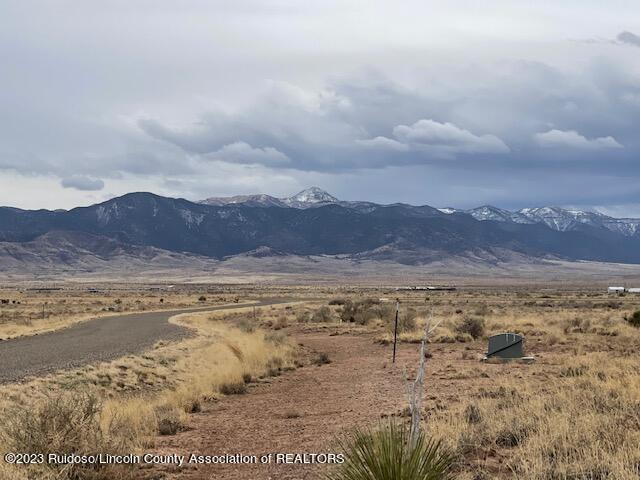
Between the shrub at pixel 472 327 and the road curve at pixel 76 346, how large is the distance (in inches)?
572

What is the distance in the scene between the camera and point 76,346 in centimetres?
2753

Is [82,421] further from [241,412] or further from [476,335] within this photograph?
[476,335]

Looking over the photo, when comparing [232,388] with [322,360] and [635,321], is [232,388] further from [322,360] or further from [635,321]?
[635,321]

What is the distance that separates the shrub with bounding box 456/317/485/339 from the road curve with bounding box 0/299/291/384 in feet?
47.7

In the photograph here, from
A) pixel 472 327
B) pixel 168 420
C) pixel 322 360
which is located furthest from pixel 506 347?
pixel 168 420

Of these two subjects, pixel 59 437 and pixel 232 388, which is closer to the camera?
pixel 59 437

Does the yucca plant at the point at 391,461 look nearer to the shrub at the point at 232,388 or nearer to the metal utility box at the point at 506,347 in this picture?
the shrub at the point at 232,388

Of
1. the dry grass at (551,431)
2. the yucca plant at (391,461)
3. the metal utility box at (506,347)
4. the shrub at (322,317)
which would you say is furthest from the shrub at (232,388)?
the shrub at (322,317)

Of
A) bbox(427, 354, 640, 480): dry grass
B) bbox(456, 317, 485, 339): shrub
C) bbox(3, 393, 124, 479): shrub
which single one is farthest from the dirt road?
bbox(456, 317, 485, 339): shrub

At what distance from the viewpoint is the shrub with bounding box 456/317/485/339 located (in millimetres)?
31094

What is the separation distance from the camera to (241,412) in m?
14.8

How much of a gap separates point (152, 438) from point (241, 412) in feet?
12.3

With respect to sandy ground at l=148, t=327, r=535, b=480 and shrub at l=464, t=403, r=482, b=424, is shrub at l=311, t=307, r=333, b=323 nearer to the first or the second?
sandy ground at l=148, t=327, r=535, b=480

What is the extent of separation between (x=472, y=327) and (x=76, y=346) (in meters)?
18.8
